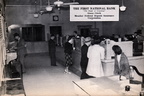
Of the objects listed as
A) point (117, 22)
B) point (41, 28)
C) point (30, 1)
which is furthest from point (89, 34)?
point (30, 1)

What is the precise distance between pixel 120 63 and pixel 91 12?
0.84 meters

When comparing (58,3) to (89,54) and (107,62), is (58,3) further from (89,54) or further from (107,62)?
(107,62)

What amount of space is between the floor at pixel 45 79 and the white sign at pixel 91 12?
2.75 feet

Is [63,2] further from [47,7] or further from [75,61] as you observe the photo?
[75,61]

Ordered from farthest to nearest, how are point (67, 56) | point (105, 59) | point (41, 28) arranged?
point (67, 56) → point (105, 59) → point (41, 28)

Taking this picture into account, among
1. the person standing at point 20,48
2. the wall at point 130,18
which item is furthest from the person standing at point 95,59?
the person standing at point 20,48

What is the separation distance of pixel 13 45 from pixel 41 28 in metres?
0.50

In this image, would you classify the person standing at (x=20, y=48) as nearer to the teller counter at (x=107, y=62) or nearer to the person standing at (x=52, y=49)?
the person standing at (x=52, y=49)

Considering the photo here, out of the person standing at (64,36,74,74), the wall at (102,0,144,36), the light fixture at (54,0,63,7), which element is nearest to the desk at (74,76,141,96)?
the wall at (102,0,144,36)

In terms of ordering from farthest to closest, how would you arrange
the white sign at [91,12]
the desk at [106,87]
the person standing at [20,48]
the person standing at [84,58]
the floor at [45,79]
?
the person standing at [84,58] < the floor at [45,79] < the person standing at [20,48] < the white sign at [91,12] < the desk at [106,87]

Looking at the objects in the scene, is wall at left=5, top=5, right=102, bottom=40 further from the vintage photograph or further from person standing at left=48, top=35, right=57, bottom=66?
person standing at left=48, top=35, right=57, bottom=66

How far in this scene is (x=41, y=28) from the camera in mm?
3174

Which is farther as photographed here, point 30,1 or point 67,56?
point 67,56

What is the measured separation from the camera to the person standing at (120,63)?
258 cm
